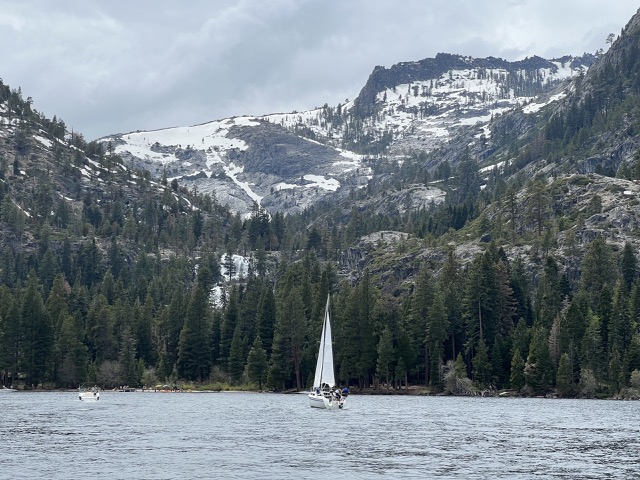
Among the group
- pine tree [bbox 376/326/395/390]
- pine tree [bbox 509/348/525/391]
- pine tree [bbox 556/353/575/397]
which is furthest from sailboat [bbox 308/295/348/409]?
pine tree [bbox 556/353/575/397]

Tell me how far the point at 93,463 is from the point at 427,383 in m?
119

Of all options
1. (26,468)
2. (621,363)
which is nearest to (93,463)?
(26,468)

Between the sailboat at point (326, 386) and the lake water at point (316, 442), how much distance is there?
1666mm

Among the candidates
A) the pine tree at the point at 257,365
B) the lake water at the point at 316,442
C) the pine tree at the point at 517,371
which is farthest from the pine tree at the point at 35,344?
the pine tree at the point at 517,371

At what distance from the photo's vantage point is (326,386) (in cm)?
12875

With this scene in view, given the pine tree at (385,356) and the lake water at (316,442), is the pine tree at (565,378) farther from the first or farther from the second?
the pine tree at (385,356)

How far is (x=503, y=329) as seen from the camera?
7357 inches

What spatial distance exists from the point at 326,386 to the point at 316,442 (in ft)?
154

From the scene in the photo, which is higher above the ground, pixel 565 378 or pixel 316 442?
pixel 565 378

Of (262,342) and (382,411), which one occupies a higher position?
(262,342)

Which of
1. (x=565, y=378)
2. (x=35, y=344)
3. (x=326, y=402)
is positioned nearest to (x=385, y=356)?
(x=565, y=378)

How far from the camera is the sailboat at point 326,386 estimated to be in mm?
123750

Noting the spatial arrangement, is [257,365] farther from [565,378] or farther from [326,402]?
[326,402]

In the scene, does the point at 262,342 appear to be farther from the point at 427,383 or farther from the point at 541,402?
the point at 541,402
